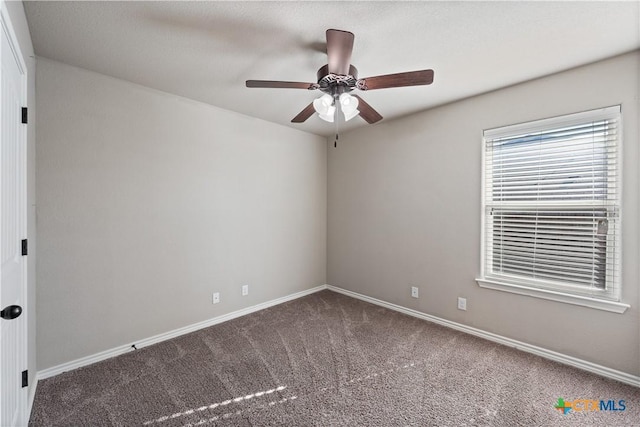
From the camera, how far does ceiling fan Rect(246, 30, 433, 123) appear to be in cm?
159

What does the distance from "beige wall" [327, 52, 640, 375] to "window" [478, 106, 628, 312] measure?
78 mm

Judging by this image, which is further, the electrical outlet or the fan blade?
the electrical outlet

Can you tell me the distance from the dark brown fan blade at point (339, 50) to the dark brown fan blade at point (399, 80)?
173mm

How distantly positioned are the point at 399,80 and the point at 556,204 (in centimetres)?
180

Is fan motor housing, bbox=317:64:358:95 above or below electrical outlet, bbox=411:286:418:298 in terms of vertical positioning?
above

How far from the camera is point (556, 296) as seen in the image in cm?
232

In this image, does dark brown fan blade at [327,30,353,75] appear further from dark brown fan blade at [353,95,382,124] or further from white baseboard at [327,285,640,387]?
white baseboard at [327,285,640,387]

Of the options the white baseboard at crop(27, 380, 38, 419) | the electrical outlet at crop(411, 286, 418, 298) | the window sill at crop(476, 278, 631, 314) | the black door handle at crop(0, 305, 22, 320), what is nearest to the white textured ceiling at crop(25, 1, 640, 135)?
the black door handle at crop(0, 305, 22, 320)

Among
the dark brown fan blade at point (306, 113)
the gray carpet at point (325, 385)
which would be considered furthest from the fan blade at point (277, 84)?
the gray carpet at point (325, 385)

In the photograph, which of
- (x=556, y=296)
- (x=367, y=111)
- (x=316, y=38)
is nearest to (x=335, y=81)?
(x=316, y=38)

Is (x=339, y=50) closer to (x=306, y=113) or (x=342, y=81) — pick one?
(x=342, y=81)

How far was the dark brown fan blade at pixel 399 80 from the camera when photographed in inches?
65.1

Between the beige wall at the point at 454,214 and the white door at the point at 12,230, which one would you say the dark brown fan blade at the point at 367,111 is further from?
the white door at the point at 12,230

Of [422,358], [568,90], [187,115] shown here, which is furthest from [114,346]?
[568,90]
